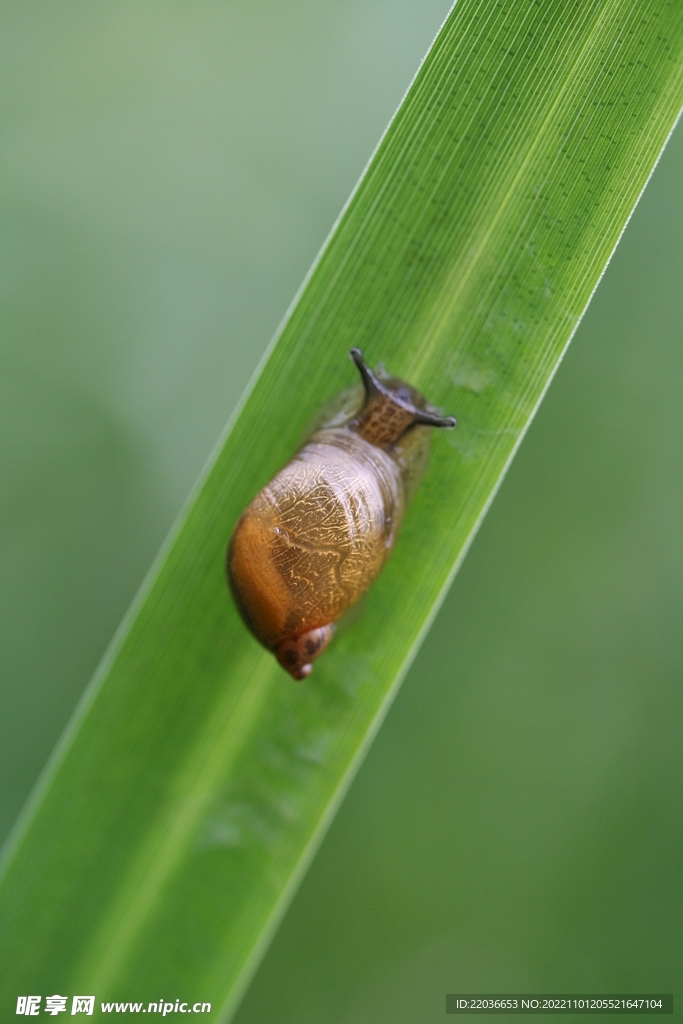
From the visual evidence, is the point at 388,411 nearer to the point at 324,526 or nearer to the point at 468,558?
the point at 324,526

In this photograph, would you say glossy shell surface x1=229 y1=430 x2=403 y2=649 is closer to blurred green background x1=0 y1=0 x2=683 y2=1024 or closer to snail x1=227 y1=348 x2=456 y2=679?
snail x1=227 y1=348 x2=456 y2=679

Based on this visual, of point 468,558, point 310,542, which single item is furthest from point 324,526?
point 468,558

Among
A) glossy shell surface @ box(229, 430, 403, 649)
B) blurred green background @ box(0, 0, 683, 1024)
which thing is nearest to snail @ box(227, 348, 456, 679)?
glossy shell surface @ box(229, 430, 403, 649)

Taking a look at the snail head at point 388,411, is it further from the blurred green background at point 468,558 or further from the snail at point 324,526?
the blurred green background at point 468,558

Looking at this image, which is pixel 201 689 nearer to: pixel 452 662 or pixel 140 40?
pixel 452 662

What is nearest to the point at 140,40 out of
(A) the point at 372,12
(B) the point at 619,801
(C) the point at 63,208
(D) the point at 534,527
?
(C) the point at 63,208

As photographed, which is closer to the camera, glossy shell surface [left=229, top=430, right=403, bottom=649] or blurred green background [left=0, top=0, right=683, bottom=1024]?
glossy shell surface [left=229, top=430, right=403, bottom=649]

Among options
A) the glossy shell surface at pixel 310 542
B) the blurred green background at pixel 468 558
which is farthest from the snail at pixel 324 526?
the blurred green background at pixel 468 558

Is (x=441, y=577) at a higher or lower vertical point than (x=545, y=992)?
higher
